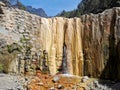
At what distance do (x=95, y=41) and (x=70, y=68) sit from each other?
1.97 m

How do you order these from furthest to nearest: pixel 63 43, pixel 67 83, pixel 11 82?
pixel 63 43, pixel 67 83, pixel 11 82

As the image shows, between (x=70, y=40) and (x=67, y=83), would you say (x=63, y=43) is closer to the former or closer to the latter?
(x=70, y=40)

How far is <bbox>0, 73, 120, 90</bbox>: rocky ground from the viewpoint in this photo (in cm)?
1720

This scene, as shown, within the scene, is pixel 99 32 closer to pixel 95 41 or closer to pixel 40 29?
pixel 95 41

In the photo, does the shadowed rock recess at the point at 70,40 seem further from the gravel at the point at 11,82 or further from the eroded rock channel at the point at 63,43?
the gravel at the point at 11,82

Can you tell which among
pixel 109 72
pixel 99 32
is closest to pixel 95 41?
pixel 99 32

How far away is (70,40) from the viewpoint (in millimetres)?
20938

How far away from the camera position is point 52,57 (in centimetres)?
2025

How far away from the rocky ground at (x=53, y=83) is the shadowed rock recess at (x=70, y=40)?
48.7 inches

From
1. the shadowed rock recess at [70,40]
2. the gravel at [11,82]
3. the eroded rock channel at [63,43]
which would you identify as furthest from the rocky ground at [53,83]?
the shadowed rock recess at [70,40]

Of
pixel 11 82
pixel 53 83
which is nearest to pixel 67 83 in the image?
pixel 53 83

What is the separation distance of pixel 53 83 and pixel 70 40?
3.63 m

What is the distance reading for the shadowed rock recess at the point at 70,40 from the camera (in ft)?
64.4

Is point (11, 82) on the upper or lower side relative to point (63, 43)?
lower
